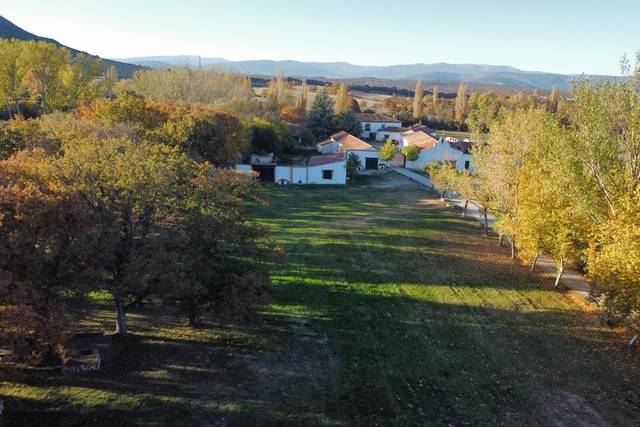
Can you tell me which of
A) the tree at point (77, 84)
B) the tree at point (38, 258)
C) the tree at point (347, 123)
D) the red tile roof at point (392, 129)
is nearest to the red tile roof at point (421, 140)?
the tree at point (347, 123)

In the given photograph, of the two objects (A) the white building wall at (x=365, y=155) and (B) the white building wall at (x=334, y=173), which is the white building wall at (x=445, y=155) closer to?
(A) the white building wall at (x=365, y=155)

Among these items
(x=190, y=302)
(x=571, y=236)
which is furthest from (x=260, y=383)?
(x=571, y=236)

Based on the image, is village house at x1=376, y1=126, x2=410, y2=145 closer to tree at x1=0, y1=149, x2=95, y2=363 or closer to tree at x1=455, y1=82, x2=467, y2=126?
tree at x1=455, y1=82, x2=467, y2=126

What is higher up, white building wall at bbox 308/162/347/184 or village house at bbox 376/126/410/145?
village house at bbox 376/126/410/145

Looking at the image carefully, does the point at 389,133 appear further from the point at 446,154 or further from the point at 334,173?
the point at 334,173

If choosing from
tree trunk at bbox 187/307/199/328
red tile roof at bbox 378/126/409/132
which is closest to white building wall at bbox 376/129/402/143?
red tile roof at bbox 378/126/409/132
